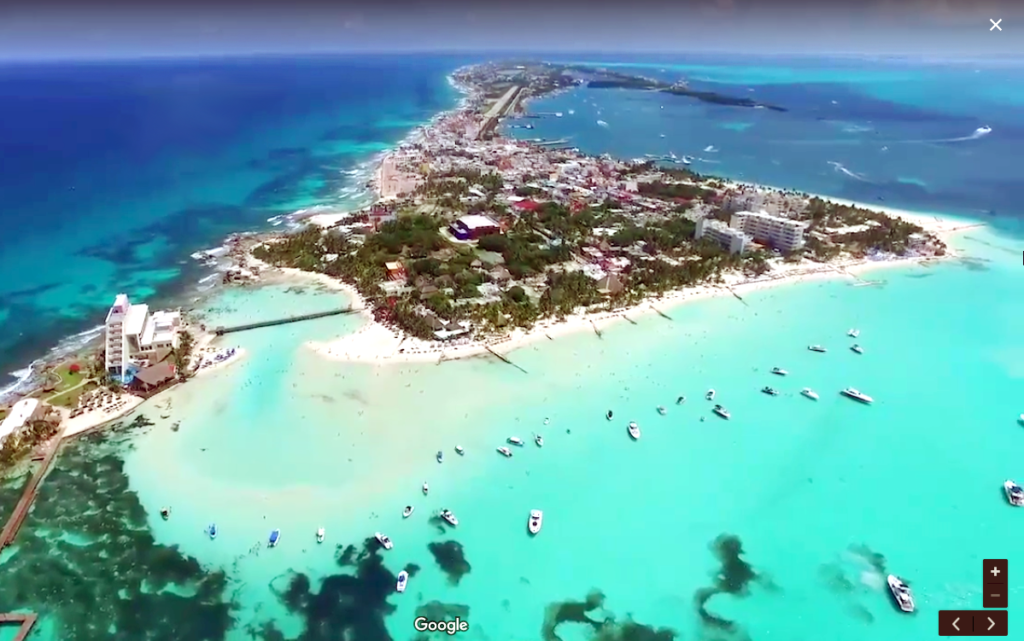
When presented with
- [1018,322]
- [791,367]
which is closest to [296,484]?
[791,367]

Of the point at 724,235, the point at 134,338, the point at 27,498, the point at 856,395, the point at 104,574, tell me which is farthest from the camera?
the point at 724,235

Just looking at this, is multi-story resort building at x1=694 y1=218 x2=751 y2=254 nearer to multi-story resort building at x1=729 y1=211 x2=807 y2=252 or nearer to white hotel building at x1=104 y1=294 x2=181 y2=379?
multi-story resort building at x1=729 y1=211 x2=807 y2=252

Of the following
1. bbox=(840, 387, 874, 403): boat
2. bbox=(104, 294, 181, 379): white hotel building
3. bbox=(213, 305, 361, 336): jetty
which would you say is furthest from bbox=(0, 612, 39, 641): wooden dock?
bbox=(840, 387, 874, 403): boat

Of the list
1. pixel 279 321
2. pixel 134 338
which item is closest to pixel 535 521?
pixel 279 321

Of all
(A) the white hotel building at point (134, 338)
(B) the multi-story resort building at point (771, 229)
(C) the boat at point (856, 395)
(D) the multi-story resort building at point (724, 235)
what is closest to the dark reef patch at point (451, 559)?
(A) the white hotel building at point (134, 338)

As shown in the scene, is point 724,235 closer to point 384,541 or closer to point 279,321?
point 279,321

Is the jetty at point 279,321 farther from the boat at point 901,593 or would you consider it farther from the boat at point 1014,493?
the boat at point 1014,493
